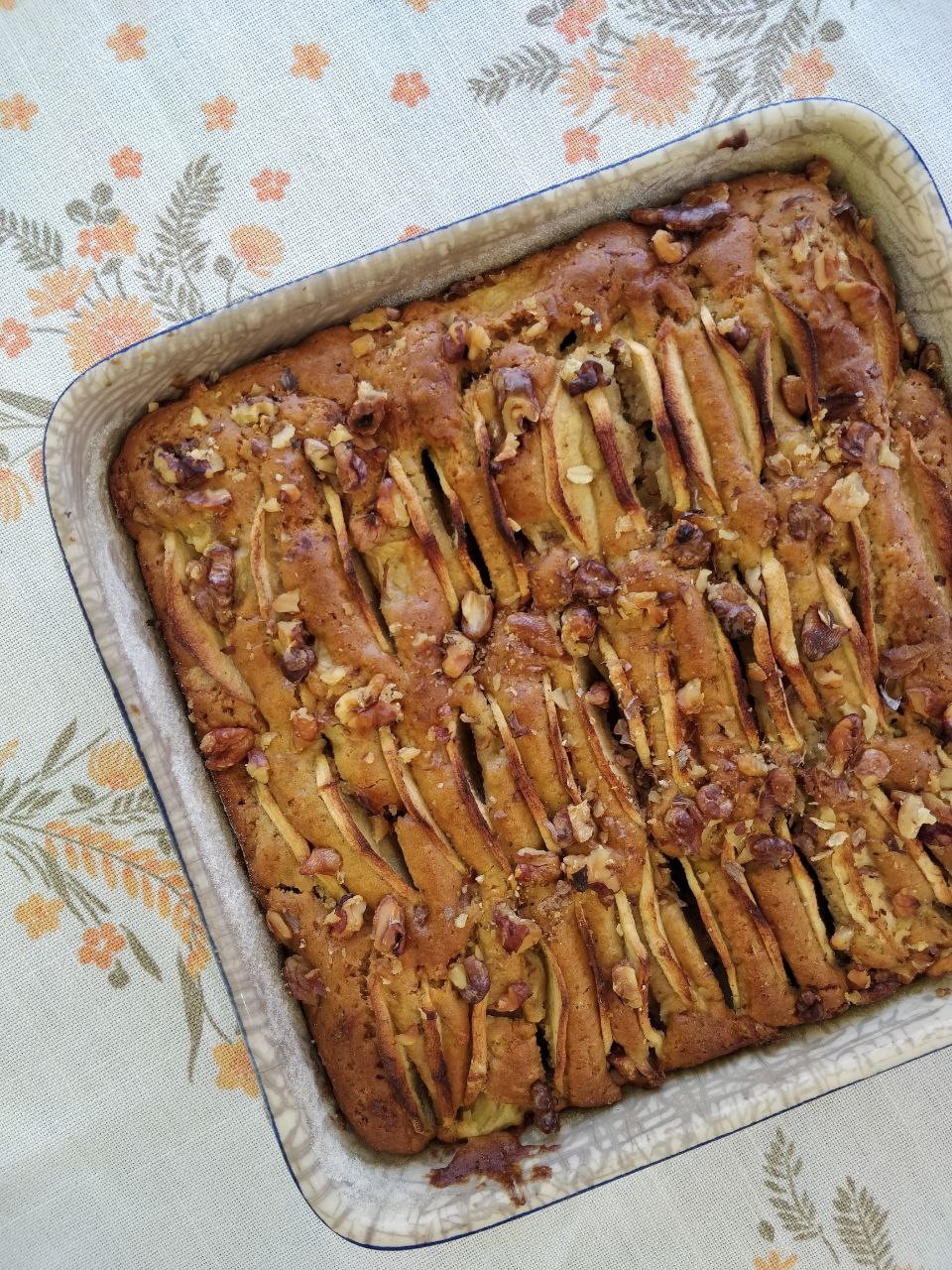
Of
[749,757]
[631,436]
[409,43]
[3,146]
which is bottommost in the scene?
[749,757]

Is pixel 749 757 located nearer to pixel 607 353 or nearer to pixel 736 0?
pixel 607 353

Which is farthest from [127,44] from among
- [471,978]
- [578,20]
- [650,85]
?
[471,978]

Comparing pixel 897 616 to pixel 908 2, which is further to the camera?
pixel 908 2

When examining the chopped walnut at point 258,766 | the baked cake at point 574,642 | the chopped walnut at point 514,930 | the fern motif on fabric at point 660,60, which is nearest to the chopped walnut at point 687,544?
the baked cake at point 574,642

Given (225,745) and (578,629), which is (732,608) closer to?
(578,629)

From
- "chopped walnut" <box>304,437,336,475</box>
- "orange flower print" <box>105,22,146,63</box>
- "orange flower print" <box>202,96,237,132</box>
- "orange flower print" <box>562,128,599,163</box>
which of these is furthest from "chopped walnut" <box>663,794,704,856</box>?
"orange flower print" <box>105,22,146,63</box>

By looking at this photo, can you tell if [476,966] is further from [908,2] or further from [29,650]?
[908,2]

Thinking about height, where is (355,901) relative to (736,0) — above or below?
below

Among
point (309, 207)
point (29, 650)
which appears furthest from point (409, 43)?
point (29, 650)
